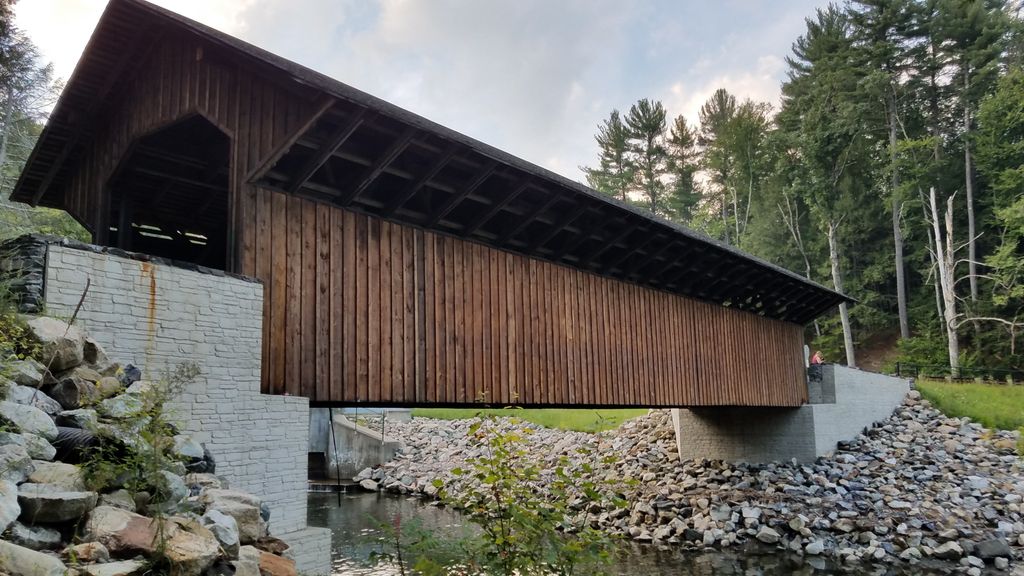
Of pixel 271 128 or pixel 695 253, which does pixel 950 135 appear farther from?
pixel 271 128

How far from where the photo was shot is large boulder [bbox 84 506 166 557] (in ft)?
9.04

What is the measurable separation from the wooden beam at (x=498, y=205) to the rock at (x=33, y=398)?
5274 millimetres

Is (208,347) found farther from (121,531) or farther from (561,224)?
(561,224)

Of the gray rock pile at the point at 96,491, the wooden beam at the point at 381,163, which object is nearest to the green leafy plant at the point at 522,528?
the gray rock pile at the point at 96,491

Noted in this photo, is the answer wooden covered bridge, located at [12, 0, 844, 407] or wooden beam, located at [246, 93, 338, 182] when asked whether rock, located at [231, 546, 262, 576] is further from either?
wooden beam, located at [246, 93, 338, 182]

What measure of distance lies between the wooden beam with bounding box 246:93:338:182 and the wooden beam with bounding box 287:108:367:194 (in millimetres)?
248

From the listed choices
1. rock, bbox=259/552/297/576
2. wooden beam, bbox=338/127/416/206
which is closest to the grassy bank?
wooden beam, bbox=338/127/416/206

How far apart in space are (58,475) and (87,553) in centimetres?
56

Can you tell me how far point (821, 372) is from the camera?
15586 millimetres

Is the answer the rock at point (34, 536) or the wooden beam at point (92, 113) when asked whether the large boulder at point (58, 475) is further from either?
the wooden beam at point (92, 113)

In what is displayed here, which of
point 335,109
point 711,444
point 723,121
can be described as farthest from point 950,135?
point 335,109

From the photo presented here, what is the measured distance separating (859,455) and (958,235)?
14.7m

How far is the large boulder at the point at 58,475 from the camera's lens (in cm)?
294

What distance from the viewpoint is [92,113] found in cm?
909
